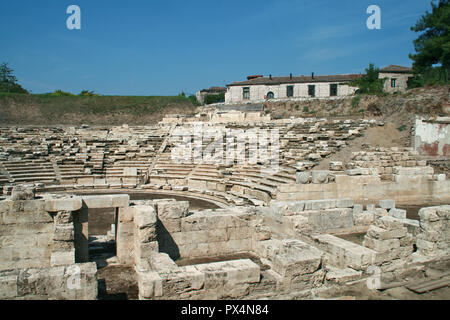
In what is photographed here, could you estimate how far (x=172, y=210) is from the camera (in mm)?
7344

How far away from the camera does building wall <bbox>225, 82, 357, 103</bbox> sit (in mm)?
36125

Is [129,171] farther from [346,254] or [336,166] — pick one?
[346,254]

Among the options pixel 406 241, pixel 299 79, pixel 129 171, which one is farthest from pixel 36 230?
pixel 299 79

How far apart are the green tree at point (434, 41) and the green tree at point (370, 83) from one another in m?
2.96

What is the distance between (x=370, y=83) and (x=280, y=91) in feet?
29.6

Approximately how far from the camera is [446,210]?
25.8ft

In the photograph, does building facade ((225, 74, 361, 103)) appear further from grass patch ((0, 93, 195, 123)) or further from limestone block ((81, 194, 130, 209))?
limestone block ((81, 194, 130, 209))

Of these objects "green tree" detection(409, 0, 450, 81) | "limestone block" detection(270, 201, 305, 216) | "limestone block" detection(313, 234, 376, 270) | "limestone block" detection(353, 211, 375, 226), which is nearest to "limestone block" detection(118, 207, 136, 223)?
"limestone block" detection(270, 201, 305, 216)

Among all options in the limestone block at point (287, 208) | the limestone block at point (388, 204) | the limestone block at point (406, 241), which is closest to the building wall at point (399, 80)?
the limestone block at point (388, 204)

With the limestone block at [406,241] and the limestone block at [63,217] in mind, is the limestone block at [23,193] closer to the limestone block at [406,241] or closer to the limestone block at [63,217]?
the limestone block at [63,217]

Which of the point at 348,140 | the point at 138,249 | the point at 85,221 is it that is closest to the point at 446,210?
the point at 138,249

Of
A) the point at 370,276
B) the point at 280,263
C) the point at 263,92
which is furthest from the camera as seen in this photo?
the point at 263,92

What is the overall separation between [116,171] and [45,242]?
40.2 ft
